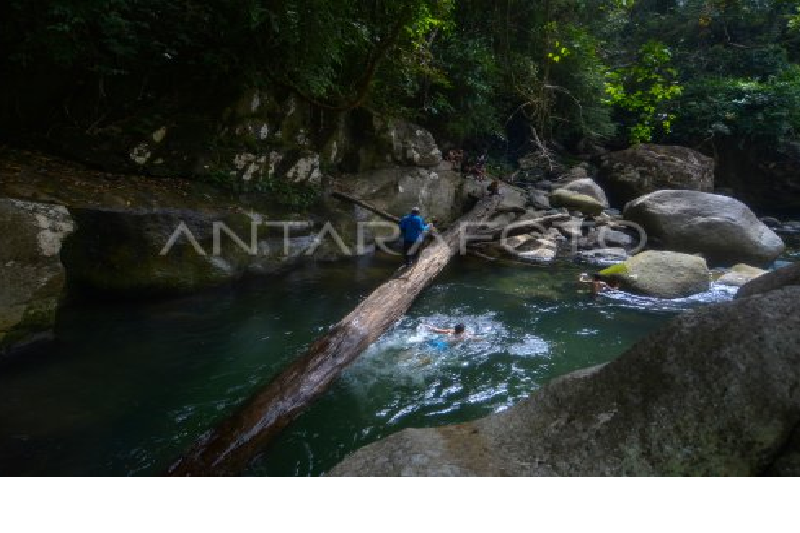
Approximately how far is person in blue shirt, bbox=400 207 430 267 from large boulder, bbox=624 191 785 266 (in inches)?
274

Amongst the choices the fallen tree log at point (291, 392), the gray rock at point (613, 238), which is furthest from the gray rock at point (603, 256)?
the fallen tree log at point (291, 392)

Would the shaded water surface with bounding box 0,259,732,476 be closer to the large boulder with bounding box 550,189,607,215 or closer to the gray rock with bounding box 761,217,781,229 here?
the large boulder with bounding box 550,189,607,215

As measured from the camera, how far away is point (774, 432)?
2041mm

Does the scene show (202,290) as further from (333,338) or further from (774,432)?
(774,432)

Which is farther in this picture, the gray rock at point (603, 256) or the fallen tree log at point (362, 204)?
the gray rock at point (603, 256)

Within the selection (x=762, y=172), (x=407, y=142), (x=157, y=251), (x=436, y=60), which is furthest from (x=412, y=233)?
(x=762, y=172)

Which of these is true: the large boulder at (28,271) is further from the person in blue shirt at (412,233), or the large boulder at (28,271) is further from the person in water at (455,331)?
the person in blue shirt at (412,233)

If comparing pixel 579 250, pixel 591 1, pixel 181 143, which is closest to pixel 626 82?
pixel 591 1

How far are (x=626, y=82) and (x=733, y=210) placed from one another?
317 inches

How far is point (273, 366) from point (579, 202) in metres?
11.8

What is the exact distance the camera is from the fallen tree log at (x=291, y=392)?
3.51 meters

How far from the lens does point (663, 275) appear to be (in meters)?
8.95

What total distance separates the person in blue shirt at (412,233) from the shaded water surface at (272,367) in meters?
0.82

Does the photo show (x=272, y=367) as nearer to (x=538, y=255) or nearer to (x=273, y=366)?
(x=273, y=366)
